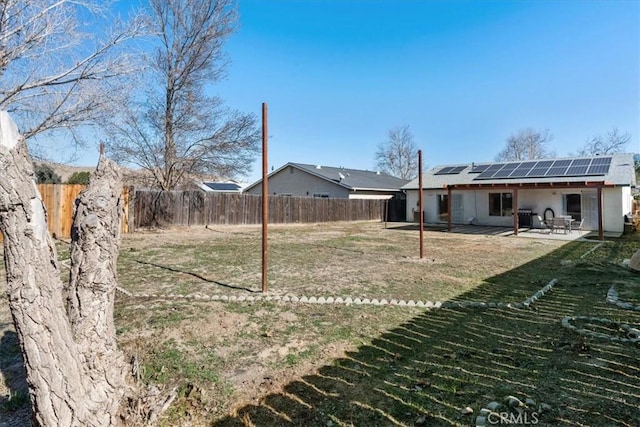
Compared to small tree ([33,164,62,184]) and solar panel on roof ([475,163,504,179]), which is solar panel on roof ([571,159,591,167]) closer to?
solar panel on roof ([475,163,504,179])

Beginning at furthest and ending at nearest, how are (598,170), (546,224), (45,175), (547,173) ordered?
1. (45,175)
2. (547,173)
3. (546,224)
4. (598,170)

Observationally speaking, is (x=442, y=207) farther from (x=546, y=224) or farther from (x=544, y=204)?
(x=546, y=224)

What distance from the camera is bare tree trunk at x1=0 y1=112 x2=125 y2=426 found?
180 centimetres

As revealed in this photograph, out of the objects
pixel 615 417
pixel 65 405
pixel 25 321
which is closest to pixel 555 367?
pixel 615 417

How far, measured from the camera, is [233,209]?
17.4 metres

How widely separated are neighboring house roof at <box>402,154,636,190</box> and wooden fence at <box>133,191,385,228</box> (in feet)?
12.0

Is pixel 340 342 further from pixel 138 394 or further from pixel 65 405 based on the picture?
pixel 65 405

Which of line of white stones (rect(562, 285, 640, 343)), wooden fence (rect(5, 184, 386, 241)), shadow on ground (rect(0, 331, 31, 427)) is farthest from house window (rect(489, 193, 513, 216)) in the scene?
shadow on ground (rect(0, 331, 31, 427))

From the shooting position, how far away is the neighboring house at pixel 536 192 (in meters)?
14.4

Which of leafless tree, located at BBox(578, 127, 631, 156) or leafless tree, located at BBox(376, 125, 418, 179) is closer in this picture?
leafless tree, located at BBox(578, 127, 631, 156)

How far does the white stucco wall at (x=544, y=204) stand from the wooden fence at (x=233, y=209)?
360cm

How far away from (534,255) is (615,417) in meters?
7.76

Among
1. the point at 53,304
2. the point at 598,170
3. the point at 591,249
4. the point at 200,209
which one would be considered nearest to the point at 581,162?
the point at 598,170

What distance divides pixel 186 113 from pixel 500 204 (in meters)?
16.5
